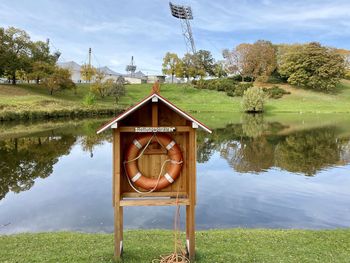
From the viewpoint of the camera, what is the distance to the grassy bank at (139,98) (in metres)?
41.2

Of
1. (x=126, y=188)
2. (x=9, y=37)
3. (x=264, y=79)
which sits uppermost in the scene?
(x=9, y=37)

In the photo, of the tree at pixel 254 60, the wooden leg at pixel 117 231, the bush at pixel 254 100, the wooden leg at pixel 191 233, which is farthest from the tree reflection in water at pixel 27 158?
the tree at pixel 254 60

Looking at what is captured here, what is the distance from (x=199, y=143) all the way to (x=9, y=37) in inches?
1705

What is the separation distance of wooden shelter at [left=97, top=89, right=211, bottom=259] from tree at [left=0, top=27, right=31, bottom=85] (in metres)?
52.8

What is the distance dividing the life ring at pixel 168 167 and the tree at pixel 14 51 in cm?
5295

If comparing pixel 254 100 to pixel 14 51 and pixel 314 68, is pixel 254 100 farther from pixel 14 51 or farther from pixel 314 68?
pixel 14 51

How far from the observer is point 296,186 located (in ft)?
45.5

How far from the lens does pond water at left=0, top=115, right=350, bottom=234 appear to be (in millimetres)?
10141

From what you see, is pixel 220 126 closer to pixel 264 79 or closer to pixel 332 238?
pixel 332 238

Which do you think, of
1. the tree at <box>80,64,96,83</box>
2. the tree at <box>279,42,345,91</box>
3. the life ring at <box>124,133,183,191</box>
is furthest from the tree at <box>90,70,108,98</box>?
the life ring at <box>124,133,183,191</box>

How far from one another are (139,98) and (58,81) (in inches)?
534

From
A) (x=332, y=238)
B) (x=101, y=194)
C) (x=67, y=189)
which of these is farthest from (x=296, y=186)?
(x=67, y=189)

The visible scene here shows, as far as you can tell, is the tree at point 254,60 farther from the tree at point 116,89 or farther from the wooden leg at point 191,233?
the wooden leg at point 191,233

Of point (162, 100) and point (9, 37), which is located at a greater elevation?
point (9, 37)
